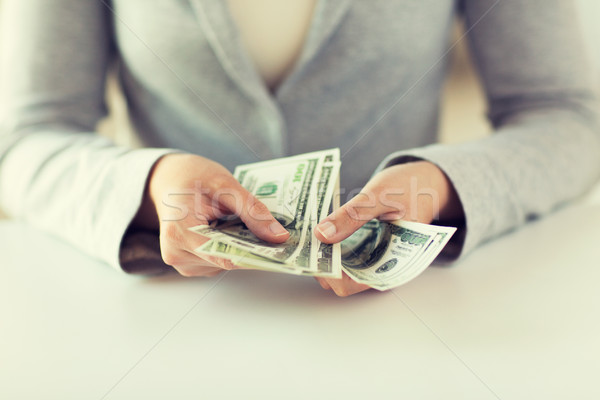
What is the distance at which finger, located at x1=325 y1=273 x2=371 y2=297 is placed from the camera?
49 centimetres

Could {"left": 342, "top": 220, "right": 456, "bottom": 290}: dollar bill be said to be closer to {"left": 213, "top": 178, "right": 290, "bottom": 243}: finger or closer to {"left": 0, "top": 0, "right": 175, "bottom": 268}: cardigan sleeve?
{"left": 213, "top": 178, "right": 290, "bottom": 243}: finger

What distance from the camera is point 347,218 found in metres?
0.49

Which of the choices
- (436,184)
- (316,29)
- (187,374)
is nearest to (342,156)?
(316,29)

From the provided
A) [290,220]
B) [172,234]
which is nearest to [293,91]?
[290,220]

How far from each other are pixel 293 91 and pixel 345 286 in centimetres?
48

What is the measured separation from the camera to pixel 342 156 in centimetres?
98

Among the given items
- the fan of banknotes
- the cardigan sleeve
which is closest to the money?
the fan of banknotes

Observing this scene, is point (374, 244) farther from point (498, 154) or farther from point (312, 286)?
point (498, 154)

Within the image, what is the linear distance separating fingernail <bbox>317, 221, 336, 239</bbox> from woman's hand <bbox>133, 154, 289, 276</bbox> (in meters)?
0.05

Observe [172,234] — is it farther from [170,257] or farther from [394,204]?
[394,204]

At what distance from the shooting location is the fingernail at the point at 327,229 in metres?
0.49

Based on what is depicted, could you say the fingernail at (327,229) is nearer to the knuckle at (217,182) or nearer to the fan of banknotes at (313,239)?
the fan of banknotes at (313,239)

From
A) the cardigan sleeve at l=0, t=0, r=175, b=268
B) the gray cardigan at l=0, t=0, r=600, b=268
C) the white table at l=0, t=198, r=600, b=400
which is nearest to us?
the white table at l=0, t=198, r=600, b=400

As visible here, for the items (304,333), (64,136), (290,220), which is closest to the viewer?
(304,333)
